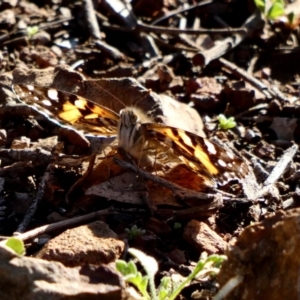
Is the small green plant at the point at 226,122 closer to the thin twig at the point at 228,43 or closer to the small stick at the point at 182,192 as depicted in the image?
the thin twig at the point at 228,43

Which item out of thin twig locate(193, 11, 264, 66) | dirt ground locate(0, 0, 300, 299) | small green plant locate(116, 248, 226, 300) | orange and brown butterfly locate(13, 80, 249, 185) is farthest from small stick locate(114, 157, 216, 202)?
thin twig locate(193, 11, 264, 66)

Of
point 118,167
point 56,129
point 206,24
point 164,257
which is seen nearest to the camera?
point 164,257

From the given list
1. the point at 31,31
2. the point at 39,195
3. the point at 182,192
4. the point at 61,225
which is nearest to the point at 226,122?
the point at 182,192

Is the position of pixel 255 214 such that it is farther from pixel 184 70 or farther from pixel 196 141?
pixel 184 70

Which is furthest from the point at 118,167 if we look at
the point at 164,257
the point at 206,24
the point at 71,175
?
the point at 206,24

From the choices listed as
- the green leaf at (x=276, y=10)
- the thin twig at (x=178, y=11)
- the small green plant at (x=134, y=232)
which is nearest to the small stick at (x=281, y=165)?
the small green plant at (x=134, y=232)
